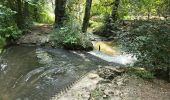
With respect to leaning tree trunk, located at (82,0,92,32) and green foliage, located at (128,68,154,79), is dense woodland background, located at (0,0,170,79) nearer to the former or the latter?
leaning tree trunk, located at (82,0,92,32)

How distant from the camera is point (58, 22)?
18.4 metres

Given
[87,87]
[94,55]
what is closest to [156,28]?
[87,87]

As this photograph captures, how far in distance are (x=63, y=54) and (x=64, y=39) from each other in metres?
1.60

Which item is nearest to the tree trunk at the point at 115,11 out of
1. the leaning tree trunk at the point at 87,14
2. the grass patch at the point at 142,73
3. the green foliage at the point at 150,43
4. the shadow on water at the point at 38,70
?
the leaning tree trunk at the point at 87,14

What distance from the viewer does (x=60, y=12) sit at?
1828 cm

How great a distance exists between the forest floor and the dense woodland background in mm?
864

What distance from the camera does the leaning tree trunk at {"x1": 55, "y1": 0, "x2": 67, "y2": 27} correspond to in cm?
1814

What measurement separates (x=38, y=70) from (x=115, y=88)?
142 inches

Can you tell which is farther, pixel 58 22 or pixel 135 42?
pixel 58 22

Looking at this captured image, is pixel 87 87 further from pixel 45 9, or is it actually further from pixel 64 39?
pixel 45 9

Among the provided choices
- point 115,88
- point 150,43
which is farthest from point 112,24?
point 115,88

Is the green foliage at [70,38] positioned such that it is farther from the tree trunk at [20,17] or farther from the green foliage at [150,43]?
the green foliage at [150,43]

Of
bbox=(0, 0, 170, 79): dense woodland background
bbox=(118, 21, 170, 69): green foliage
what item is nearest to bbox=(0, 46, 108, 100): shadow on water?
bbox=(0, 0, 170, 79): dense woodland background

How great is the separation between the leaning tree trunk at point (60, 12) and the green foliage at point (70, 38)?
196cm
